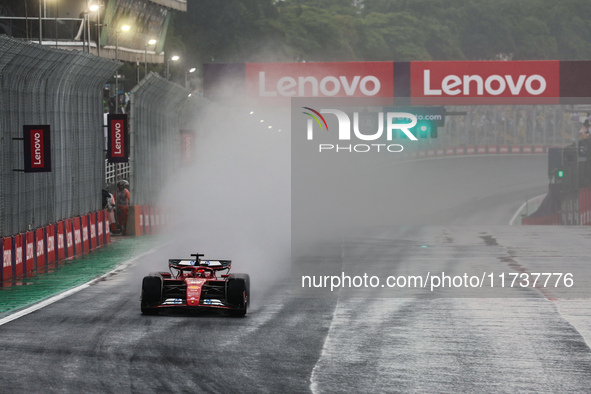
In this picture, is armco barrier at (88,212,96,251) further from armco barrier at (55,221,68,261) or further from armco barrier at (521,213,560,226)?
armco barrier at (521,213,560,226)

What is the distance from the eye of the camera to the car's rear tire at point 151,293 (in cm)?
1331

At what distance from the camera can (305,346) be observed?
37.5 ft

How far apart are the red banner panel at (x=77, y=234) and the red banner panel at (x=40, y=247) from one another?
2308mm

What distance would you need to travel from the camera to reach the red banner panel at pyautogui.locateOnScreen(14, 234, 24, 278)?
18062 mm

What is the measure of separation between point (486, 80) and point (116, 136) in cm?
1492

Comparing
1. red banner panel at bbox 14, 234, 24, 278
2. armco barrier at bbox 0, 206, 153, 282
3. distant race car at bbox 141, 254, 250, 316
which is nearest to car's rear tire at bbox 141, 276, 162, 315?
distant race car at bbox 141, 254, 250, 316

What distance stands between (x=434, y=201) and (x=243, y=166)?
22.9 m

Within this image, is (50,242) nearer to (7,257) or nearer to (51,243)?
(51,243)

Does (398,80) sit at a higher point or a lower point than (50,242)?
higher

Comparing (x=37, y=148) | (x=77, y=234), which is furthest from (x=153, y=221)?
(x=37, y=148)

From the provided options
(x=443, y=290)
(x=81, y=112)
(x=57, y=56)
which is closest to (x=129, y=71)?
(x=81, y=112)

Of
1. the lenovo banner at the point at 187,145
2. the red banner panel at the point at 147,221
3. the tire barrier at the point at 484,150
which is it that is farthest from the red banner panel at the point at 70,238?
the tire barrier at the point at 484,150

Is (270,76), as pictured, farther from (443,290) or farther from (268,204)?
(443,290)

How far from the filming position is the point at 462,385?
31.7 ft
